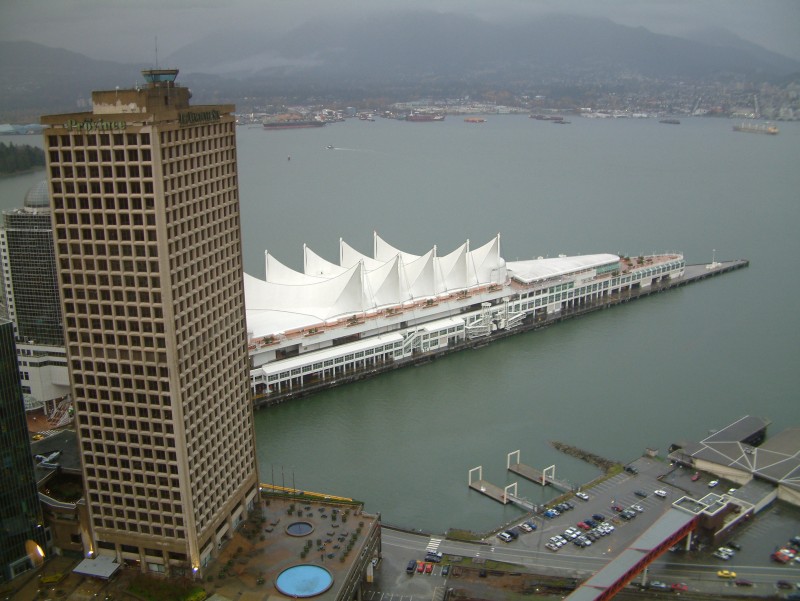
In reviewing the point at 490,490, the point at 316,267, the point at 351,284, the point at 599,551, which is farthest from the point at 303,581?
the point at 316,267

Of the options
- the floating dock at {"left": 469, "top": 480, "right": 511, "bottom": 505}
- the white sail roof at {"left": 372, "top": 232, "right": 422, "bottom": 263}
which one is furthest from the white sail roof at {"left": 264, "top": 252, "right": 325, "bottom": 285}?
the floating dock at {"left": 469, "top": 480, "right": 511, "bottom": 505}

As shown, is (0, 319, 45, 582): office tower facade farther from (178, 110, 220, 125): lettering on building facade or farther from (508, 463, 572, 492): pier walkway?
(508, 463, 572, 492): pier walkway

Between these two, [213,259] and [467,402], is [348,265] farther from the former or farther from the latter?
[213,259]

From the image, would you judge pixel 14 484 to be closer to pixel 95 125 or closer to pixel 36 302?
pixel 95 125

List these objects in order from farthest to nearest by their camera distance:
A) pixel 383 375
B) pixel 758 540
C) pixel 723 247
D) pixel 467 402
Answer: pixel 723 247
pixel 383 375
pixel 467 402
pixel 758 540

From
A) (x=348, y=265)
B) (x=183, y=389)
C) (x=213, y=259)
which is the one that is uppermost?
(x=213, y=259)

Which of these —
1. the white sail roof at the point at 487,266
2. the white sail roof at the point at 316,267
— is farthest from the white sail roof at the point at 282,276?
the white sail roof at the point at 487,266

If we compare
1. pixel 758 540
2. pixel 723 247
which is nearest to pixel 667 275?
pixel 723 247
